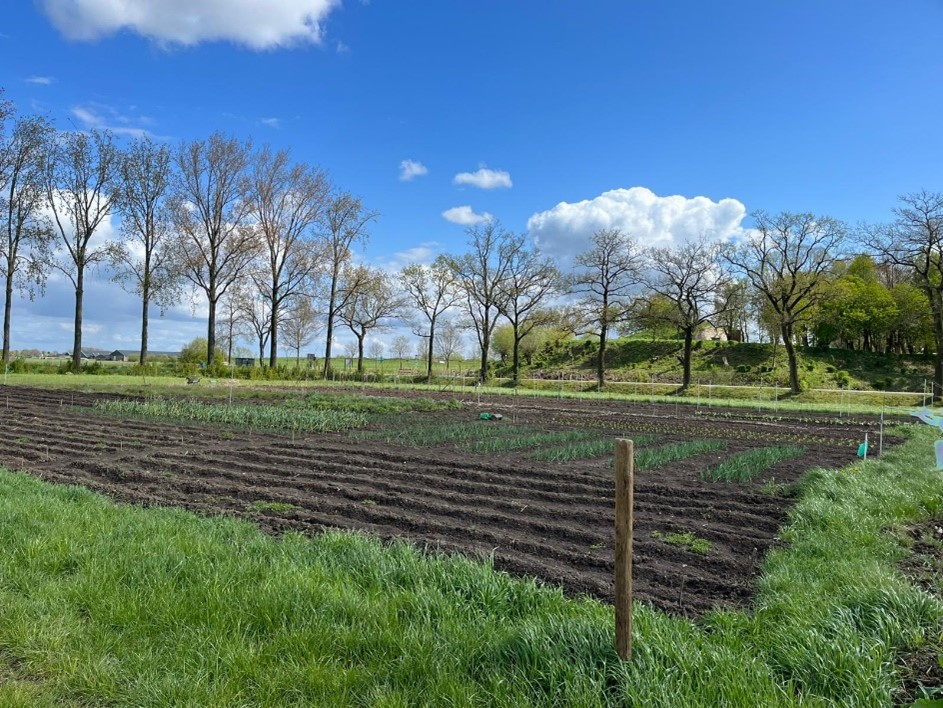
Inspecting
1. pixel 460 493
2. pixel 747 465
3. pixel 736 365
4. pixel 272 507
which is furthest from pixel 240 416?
pixel 736 365

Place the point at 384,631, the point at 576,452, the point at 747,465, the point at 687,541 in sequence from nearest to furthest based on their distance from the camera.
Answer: the point at 384,631 < the point at 687,541 < the point at 747,465 < the point at 576,452

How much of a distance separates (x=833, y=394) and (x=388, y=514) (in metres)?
35.8

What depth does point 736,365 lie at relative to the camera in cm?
4800

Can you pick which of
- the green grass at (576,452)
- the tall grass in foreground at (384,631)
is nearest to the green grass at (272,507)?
the tall grass in foreground at (384,631)

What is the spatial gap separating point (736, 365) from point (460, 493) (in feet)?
150

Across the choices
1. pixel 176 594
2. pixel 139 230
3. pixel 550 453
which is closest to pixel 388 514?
pixel 176 594

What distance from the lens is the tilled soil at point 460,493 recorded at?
5156 mm

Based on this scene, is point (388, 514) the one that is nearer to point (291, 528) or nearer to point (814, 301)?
point (291, 528)

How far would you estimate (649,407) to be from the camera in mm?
26453

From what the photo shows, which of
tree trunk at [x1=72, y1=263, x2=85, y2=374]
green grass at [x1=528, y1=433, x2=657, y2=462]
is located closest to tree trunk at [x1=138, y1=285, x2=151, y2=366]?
tree trunk at [x1=72, y1=263, x2=85, y2=374]

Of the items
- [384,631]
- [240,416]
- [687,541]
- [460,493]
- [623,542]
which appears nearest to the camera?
[623,542]

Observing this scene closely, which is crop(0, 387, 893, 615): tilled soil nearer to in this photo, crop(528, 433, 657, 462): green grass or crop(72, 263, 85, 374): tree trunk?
crop(528, 433, 657, 462): green grass

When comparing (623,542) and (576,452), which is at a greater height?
(623,542)

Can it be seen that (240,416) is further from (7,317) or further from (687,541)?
(7,317)
